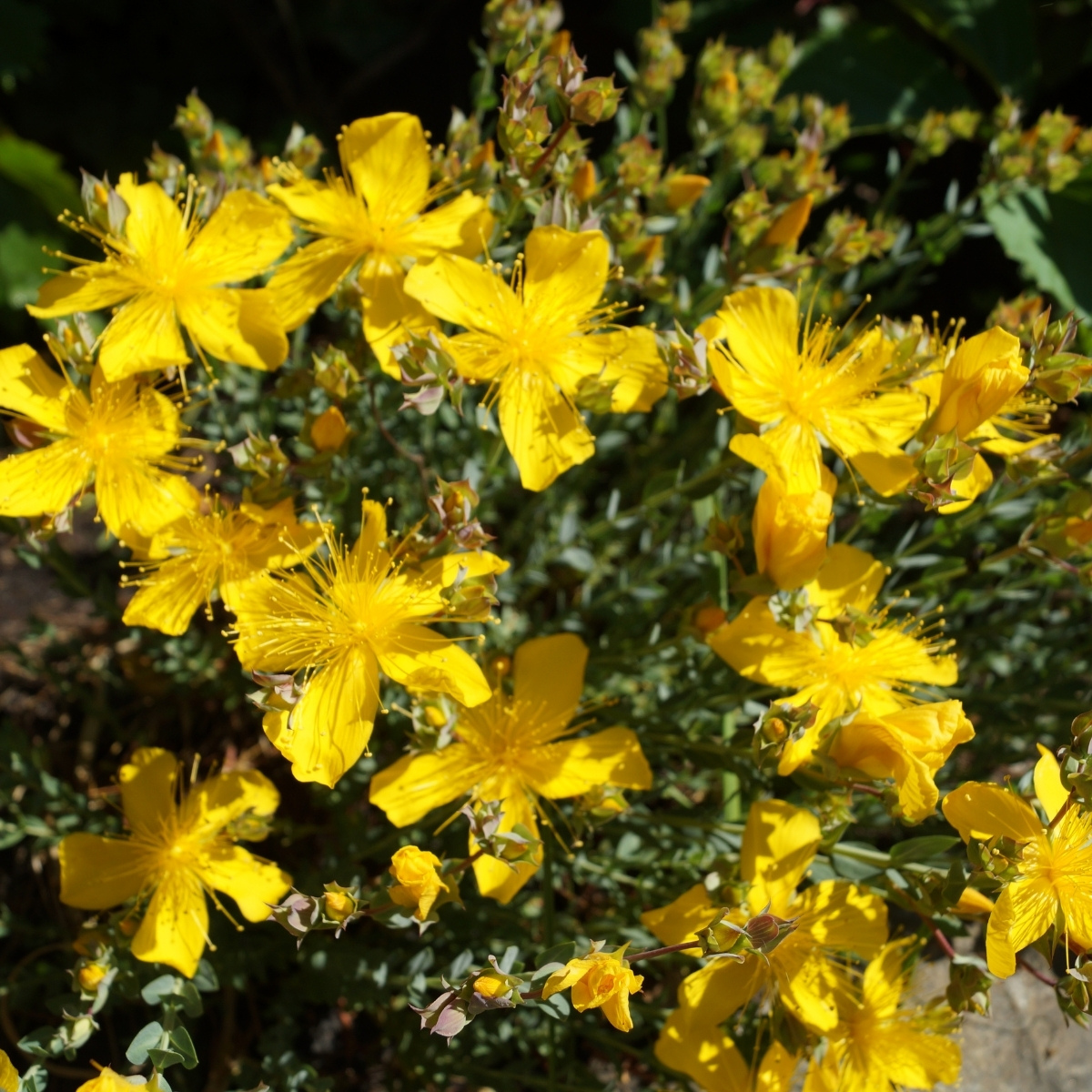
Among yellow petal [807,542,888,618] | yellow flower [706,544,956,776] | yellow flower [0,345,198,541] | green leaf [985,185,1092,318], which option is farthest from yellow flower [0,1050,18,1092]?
green leaf [985,185,1092,318]

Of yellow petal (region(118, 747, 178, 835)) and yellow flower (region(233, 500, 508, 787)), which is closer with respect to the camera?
yellow flower (region(233, 500, 508, 787))

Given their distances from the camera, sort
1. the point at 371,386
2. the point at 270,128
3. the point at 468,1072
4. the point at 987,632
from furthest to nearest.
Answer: the point at 270,128, the point at 987,632, the point at 468,1072, the point at 371,386

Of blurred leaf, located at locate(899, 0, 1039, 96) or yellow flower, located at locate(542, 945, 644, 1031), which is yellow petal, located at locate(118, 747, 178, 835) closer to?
yellow flower, located at locate(542, 945, 644, 1031)

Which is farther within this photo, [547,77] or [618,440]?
Answer: [618,440]

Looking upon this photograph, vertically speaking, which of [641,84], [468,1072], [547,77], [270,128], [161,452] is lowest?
[468,1072]

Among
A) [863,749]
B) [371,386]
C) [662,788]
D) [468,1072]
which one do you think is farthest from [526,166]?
[468,1072]

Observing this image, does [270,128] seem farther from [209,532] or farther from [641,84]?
[209,532]
